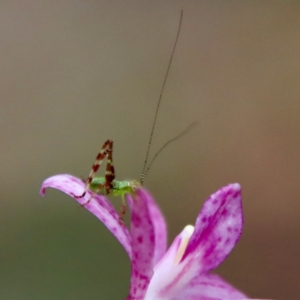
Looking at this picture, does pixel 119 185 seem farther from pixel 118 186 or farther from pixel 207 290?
pixel 207 290

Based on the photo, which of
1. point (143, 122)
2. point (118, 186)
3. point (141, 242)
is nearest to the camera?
point (141, 242)

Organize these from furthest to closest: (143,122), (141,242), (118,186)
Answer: (143,122) → (118,186) → (141,242)

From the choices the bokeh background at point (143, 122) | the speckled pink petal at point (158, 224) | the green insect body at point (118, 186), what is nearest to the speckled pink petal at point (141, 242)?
the speckled pink petal at point (158, 224)

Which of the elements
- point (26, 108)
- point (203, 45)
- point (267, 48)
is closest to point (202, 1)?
point (203, 45)

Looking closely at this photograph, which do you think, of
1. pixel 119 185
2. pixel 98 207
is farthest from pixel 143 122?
pixel 98 207

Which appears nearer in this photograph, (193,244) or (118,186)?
(193,244)

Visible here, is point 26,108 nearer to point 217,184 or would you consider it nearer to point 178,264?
point 217,184

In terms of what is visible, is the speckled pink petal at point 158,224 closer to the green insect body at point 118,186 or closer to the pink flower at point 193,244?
the pink flower at point 193,244
